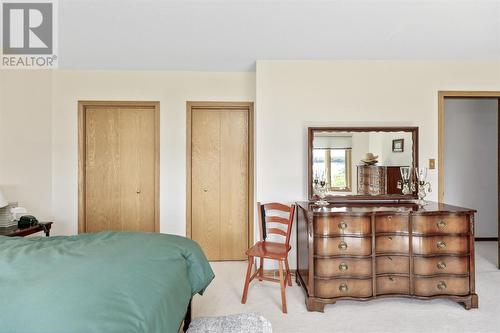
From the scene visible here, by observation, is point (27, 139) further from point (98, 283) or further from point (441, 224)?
point (441, 224)

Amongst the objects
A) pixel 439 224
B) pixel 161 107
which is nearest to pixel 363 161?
pixel 439 224

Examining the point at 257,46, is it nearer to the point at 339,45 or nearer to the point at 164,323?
the point at 339,45

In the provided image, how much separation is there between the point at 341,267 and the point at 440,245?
0.89m

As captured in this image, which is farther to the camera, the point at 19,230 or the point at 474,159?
the point at 474,159

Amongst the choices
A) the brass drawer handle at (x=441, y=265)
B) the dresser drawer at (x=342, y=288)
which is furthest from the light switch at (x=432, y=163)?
the dresser drawer at (x=342, y=288)

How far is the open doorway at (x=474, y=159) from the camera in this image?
4.46 meters

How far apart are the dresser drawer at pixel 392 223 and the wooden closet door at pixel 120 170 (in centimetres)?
261

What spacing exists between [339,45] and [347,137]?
37.7 inches

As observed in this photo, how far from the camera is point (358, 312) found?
242 centimetres

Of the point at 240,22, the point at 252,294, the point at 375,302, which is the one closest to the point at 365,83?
the point at 240,22

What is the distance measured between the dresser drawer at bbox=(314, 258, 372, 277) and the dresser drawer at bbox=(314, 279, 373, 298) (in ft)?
0.19

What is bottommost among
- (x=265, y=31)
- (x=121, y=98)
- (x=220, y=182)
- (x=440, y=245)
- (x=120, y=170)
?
(x=440, y=245)

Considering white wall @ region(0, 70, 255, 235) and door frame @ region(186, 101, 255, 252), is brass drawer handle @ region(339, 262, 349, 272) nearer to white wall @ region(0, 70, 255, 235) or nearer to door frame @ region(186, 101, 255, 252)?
door frame @ region(186, 101, 255, 252)

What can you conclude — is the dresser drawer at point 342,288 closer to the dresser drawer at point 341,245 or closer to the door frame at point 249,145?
the dresser drawer at point 341,245
